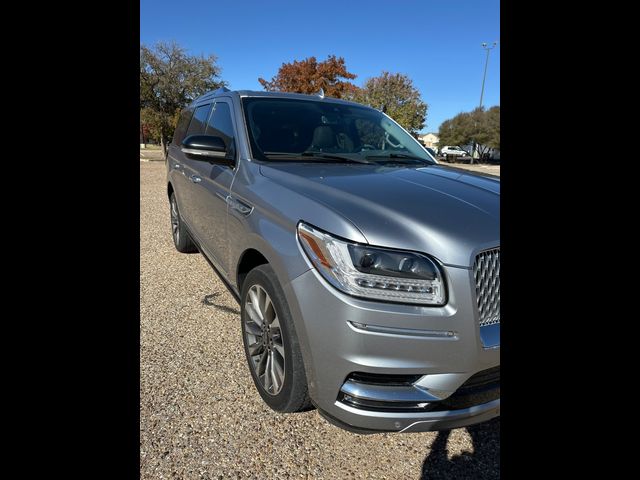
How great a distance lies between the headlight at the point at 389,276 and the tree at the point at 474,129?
4248cm

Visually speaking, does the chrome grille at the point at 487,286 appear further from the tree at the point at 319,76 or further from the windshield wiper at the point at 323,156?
the tree at the point at 319,76

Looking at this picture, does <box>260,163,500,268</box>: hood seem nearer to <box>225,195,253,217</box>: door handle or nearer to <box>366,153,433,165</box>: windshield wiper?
<box>225,195,253,217</box>: door handle

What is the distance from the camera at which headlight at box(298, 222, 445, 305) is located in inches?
64.1

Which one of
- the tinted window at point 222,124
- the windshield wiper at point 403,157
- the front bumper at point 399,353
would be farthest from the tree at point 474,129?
the front bumper at point 399,353

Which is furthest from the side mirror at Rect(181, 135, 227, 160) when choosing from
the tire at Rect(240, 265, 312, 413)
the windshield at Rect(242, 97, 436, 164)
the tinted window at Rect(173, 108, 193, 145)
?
the tinted window at Rect(173, 108, 193, 145)

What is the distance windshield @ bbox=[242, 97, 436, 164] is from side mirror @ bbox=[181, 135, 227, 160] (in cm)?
22

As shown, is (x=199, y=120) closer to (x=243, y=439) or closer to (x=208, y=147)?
(x=208, y=147)

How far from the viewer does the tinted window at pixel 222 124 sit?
309 cm

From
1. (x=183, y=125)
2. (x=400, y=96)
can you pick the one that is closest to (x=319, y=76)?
(x=400, y=96)
